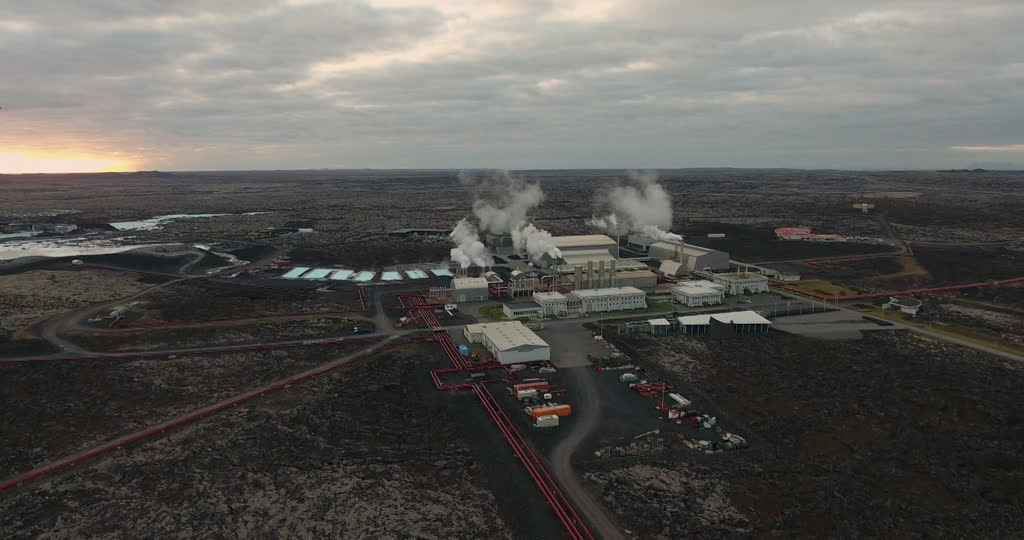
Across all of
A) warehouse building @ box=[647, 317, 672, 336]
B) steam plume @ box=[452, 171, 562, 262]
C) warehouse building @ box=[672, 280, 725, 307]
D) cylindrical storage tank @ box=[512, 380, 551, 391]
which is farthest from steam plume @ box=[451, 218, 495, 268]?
cylindrical storage tank @ box=[512, 380, 551, 391]

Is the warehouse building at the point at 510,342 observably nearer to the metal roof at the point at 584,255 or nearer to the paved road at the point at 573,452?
the paved road at the point at 573,452

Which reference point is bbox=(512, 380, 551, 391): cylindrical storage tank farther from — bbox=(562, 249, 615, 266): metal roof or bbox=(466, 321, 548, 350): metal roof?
bbox=(562, 249, 615, 266): metal roof

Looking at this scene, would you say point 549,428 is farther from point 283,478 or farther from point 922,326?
point 922,326

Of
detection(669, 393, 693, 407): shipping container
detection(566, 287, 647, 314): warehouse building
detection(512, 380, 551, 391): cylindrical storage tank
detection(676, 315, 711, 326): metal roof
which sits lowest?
detection(669, 393, 693, 407): shipping container

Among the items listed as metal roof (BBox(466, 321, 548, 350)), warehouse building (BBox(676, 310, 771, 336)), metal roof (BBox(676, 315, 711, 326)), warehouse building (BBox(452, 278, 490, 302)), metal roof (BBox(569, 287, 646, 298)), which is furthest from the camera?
warehouse building (BBox(452, 278, 490, 302))

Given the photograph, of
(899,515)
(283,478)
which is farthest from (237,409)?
(899,515)

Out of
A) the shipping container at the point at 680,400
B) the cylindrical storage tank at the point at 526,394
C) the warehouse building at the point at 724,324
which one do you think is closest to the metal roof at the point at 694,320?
the warehouse building at the point at 724,324

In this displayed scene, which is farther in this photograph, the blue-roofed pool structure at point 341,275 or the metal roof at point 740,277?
the blue-roofed pool structure at point 341,275
